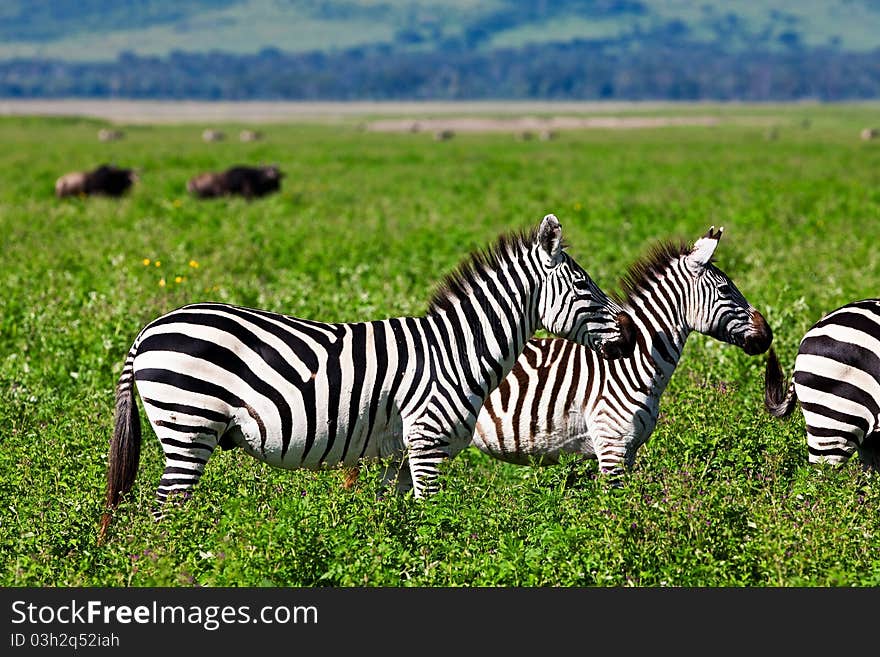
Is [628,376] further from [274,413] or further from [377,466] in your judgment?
[274,413]

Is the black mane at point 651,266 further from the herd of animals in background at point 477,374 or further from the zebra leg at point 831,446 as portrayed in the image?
the zebra leg at point 831,446

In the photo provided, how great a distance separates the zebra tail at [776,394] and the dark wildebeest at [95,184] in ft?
81.9

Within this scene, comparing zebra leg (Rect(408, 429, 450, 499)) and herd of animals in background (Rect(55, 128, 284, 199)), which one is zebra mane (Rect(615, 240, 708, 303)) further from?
herd of animals in background (Rect(55, 128, 284, 199))

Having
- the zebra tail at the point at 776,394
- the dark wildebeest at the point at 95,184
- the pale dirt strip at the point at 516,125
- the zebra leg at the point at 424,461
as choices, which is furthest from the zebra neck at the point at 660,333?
the pale dirt strip at the point at 516,125

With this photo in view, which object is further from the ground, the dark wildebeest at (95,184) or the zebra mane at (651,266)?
the zebra mane at (651,266)

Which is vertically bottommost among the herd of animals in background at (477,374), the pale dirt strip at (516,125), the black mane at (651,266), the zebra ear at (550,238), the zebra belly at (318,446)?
the pale dirt strip at (516,125)

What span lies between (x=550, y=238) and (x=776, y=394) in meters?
2.30

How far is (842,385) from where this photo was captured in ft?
25.8

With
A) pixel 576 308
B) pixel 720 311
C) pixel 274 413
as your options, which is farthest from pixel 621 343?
pixel 274 413

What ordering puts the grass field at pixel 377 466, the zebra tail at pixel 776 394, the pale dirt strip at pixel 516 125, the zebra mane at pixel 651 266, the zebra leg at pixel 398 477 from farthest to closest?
the pale dirt strip at pixel 516 125
the zebra tail at pixel 776 394
the zebra mane at pixel 651 266
the zebra leg at pixel 398 477
the grass field at pixel 377 466

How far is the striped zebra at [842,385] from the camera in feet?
25.7

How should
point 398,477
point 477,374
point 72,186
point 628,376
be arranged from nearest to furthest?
1. point 477,374
2. point 398,477
3. point 628,376
4. point 72,186

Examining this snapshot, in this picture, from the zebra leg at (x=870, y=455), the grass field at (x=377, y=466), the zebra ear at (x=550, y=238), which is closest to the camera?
the grass field at (x=377, y=466)

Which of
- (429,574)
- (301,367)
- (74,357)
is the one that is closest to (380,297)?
(74,357)
